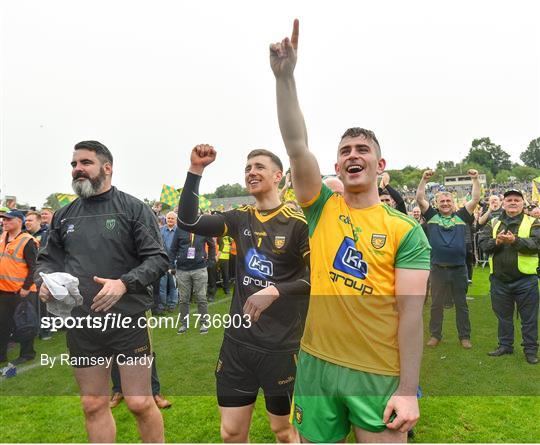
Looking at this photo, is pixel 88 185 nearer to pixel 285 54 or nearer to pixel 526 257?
pixel 285 54

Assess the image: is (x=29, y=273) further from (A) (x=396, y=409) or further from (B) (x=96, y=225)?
(A) (x=396, y=409)

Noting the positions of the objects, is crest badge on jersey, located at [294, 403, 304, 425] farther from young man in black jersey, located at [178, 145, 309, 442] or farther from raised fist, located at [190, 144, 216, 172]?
raised fist, located at [190, 144, 216, 172]

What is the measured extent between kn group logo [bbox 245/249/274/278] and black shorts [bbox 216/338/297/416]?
0.49m

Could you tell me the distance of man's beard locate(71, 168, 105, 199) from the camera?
277cm

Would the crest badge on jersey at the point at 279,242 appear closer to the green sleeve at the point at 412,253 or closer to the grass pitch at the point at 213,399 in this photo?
the green sleeve at the point at 412,253

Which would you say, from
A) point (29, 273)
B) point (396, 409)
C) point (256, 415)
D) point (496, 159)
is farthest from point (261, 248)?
point (496, 159)

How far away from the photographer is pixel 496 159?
222 ft

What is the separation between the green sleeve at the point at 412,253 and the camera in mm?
1724

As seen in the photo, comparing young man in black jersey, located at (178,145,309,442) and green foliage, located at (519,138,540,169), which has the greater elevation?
green foliage, located at (519,138,540,169)

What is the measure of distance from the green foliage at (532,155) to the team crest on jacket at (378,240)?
7686 centimetres

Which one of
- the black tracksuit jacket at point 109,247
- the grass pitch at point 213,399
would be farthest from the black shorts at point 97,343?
the grass pitch at point 213,399

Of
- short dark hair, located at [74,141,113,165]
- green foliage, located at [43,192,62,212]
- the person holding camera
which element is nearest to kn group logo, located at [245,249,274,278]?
short dark hair, located at [74,141,113,165]

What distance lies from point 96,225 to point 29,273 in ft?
10.9

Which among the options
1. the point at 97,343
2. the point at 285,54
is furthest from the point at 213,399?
the point at 285,54
